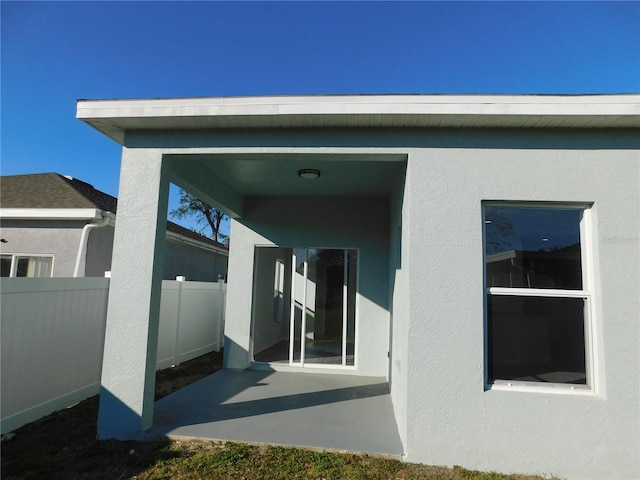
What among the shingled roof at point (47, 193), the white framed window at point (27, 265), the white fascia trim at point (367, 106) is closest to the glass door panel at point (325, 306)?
the white fascia trim at point (367, 106)

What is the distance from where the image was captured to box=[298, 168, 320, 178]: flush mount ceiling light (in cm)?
520

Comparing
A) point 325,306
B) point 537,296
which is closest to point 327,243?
point 325,306

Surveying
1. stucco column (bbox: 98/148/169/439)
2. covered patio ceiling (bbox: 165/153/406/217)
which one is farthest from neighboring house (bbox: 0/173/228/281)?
stucco column (bbox: 98/148/169/439)

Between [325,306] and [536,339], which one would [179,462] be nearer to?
[536,339]

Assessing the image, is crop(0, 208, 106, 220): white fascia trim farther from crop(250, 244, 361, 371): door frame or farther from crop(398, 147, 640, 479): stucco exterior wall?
crop(398, 147, 640, 479): stucco exterior wall

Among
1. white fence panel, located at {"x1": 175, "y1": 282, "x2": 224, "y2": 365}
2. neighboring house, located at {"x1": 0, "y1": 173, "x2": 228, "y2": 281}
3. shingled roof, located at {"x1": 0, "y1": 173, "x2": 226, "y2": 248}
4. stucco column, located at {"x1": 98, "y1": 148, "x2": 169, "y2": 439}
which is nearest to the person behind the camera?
stucco column, located at {"x1": 98, "y1": 148, "x2": 169, "y2": 439}

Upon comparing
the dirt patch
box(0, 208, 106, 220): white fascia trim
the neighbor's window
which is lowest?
the dirt patch

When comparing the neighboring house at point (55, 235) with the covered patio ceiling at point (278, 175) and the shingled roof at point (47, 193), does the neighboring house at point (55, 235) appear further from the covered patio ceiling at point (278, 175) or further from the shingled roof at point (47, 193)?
the covered patio ceiling at point (278, 175)

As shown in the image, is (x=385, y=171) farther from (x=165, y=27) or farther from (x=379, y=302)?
(x=165, y=27)

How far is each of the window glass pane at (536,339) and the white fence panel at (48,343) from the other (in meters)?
5.11

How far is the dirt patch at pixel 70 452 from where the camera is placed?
3111 millimetres

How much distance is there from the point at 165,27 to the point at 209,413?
6.12 m

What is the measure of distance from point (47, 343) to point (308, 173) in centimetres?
410

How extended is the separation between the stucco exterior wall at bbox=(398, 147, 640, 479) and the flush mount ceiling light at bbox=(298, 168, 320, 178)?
74.3 inches
